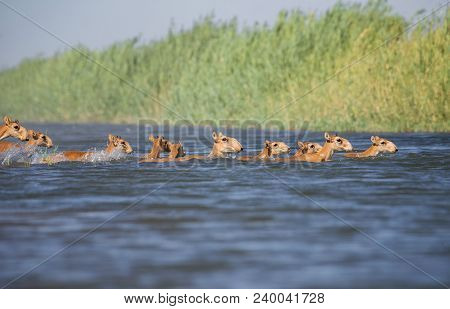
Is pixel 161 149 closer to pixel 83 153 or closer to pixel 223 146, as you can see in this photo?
pixel 223 146

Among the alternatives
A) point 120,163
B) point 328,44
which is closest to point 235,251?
point 120,163

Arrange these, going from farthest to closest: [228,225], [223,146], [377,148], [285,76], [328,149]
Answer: [285,76] < [377,148] < [223,146] < [328,149] < [228,225]

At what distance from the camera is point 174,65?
4631 cm

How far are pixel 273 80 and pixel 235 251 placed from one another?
26.3 meters

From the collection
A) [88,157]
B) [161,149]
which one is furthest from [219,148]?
[88,157]

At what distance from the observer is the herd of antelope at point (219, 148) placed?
771 inches

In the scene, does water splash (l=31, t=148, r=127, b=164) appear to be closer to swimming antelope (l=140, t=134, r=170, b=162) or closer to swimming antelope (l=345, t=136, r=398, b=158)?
swimming antelope (l=140, t=134, r=170, b=162)

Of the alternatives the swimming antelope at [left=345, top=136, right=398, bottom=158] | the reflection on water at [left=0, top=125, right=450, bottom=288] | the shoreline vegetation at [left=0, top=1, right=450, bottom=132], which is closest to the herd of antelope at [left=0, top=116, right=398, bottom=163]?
the swimming antelope at [left=345, top=136, right=398, bottom=158]

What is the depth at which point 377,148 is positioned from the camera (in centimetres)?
2023

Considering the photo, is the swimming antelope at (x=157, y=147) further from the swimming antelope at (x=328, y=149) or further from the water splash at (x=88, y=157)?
the swimming antelope at (x=328, y=149)

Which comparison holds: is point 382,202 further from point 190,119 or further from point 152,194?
point 190,119

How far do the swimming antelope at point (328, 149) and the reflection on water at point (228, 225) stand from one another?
66cm

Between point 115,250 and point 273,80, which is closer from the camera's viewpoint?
Answer: point 115,250

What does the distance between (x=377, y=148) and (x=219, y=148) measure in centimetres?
353
